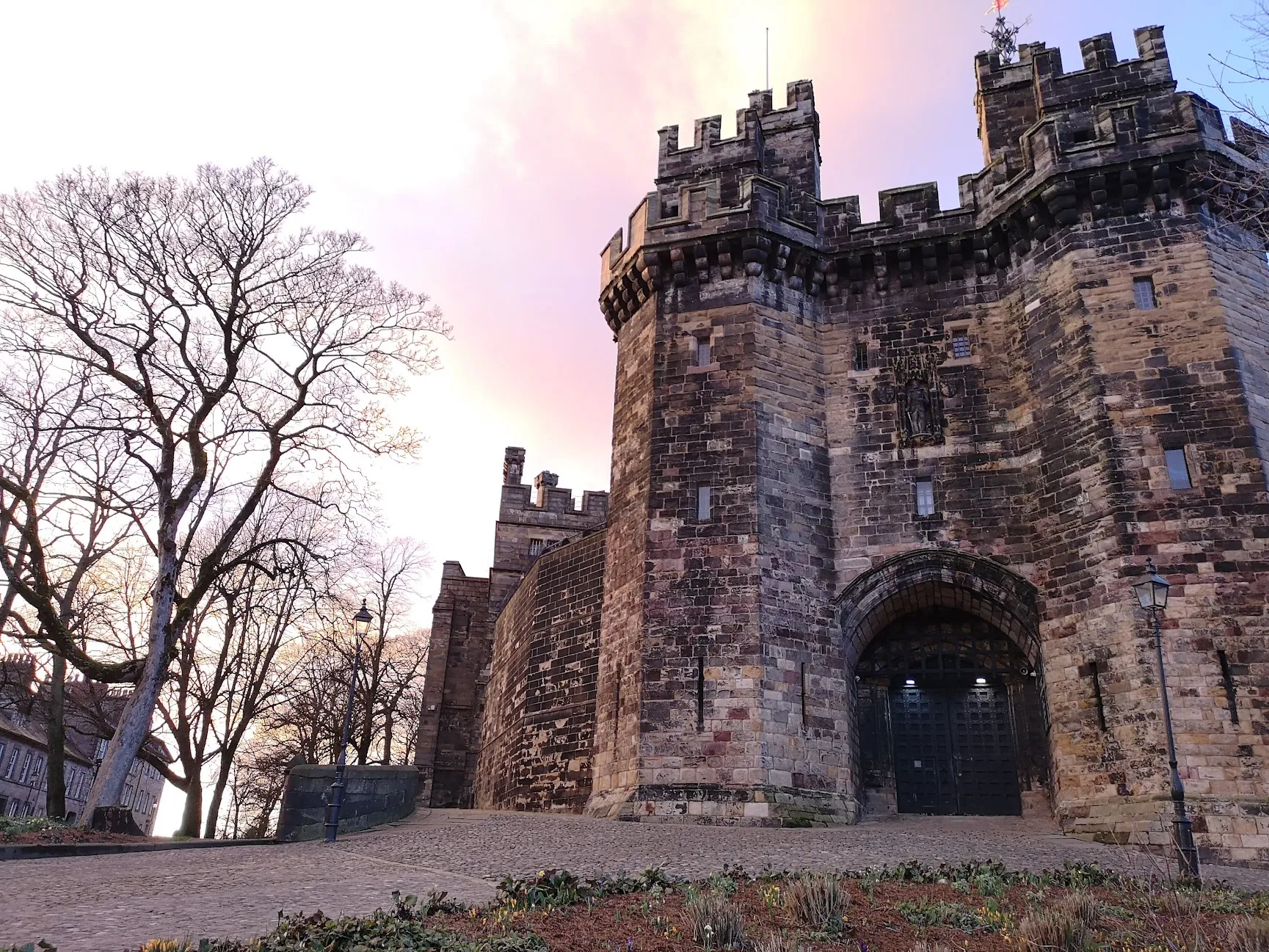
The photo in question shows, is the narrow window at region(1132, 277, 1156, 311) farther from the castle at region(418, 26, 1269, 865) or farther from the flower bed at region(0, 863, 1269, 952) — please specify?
the flower bed at region(0, 863, 1269, 952)

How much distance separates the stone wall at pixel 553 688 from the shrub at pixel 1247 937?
41.1 ft

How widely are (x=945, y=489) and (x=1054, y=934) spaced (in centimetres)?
1119

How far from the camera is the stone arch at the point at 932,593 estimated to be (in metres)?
15.7

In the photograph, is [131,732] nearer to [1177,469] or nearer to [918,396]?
[918,396]

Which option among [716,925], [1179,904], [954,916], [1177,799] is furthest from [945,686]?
[716,925]

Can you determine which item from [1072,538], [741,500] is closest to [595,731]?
[741,500]

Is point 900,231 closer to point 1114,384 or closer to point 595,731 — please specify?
point 1114,384

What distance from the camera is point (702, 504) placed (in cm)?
1689

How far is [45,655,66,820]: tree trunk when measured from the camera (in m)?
19.1

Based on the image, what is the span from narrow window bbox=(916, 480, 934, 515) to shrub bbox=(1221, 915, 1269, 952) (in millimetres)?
10381

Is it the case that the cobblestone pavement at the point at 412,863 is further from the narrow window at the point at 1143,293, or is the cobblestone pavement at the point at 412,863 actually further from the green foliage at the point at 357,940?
the narrow window at the point at 1143,293

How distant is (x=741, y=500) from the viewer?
16531mm

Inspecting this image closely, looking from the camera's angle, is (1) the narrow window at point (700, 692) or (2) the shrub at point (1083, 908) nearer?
(2) the shrub at point (1083, 908)

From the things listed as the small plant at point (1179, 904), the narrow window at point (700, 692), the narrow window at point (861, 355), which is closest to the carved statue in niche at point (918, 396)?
the narrow window at point (861, 355)
